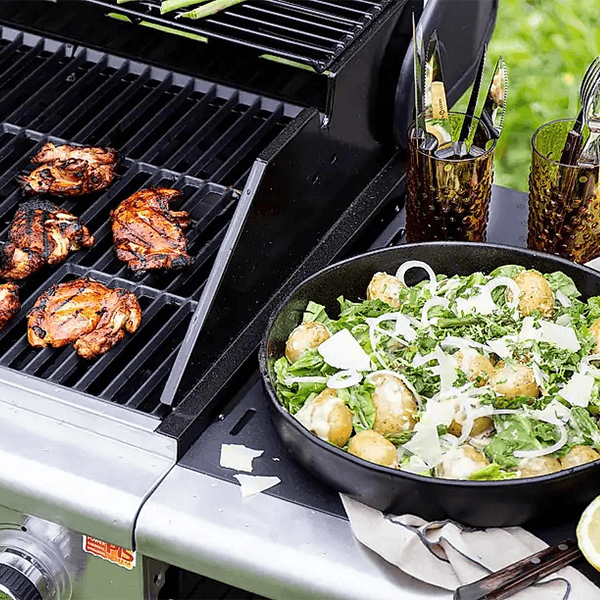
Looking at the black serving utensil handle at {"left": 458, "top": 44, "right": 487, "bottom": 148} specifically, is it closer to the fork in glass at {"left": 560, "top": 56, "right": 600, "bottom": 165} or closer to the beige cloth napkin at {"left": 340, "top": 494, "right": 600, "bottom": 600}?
the fork in glass at {"left": 560, "top": 56, "right": 600, "bottom": 165}

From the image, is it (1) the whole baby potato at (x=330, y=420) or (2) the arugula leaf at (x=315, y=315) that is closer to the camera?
(1) the whole baby potato at (x=330, y=420)

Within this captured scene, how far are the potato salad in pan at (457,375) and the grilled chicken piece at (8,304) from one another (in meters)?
0.51

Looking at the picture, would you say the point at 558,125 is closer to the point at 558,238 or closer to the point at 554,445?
the point at 558,238

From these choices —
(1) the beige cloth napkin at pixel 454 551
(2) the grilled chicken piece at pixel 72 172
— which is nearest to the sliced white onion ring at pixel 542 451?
(1) the beige cloth napkin at pixel 454 551

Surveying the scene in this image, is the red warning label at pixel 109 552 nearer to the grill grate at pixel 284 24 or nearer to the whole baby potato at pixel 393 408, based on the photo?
the whole baby potato at pixel 393 408

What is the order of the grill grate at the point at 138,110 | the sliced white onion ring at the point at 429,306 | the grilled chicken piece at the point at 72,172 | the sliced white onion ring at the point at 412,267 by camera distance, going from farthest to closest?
1. the grill grate at the point at 138,110
2. the grilled chicken piece at the point at 72,172
3. the sliced white onion ring at the point at 412,267
4. the sliced white onion ring at the point at 429,306

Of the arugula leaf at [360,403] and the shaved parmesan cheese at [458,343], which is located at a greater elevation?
the shaved parmesan cheese at [458,343]

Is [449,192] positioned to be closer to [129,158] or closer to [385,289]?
[385,289]

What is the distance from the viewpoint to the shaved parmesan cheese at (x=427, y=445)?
1598mm

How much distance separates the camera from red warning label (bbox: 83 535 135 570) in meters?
1.73

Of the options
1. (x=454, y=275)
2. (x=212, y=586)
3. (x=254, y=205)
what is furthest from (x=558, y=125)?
(x=212, y=586)

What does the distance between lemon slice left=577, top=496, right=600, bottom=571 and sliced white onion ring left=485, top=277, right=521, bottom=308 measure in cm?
40

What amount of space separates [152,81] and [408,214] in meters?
0.71

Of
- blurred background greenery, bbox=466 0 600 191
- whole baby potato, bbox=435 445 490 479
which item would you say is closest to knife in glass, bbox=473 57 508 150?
whole baby potato, bbox=435 445 490 479
